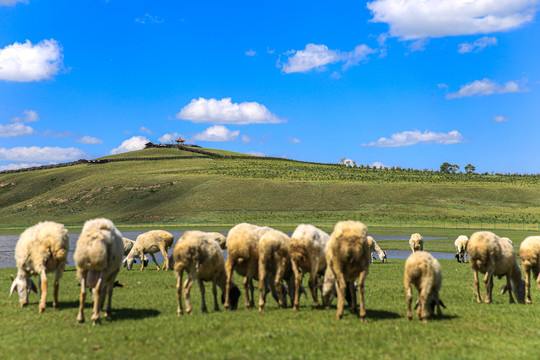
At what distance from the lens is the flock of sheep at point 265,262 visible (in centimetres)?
1377

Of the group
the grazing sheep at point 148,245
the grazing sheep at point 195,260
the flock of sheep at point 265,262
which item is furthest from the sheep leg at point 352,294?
the grazing sheep at point 148,245

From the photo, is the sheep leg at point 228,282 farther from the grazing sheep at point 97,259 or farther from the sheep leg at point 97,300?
the sheep leg at point 97,300

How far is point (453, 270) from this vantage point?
87.5 feet

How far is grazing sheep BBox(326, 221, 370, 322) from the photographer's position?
45.2 ft

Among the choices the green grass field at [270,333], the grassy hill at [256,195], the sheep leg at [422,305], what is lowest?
the green grass field at [270,333]

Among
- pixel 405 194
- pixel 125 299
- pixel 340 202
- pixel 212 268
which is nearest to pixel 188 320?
pixel 212 268

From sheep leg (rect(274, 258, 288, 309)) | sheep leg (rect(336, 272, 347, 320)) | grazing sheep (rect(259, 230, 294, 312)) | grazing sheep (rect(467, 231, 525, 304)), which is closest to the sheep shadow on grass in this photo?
Answer: grazing sheep (rect(259, 230, 294, 312))

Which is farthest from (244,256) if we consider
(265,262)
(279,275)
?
(279,275)

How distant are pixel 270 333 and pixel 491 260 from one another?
8.68m

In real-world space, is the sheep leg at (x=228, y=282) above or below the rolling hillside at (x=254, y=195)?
below

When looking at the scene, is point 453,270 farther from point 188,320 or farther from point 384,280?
point 188,320

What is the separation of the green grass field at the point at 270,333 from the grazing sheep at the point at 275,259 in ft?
2.44

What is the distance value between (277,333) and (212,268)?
364cm

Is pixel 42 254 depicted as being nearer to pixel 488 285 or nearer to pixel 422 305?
pixel 422 305
